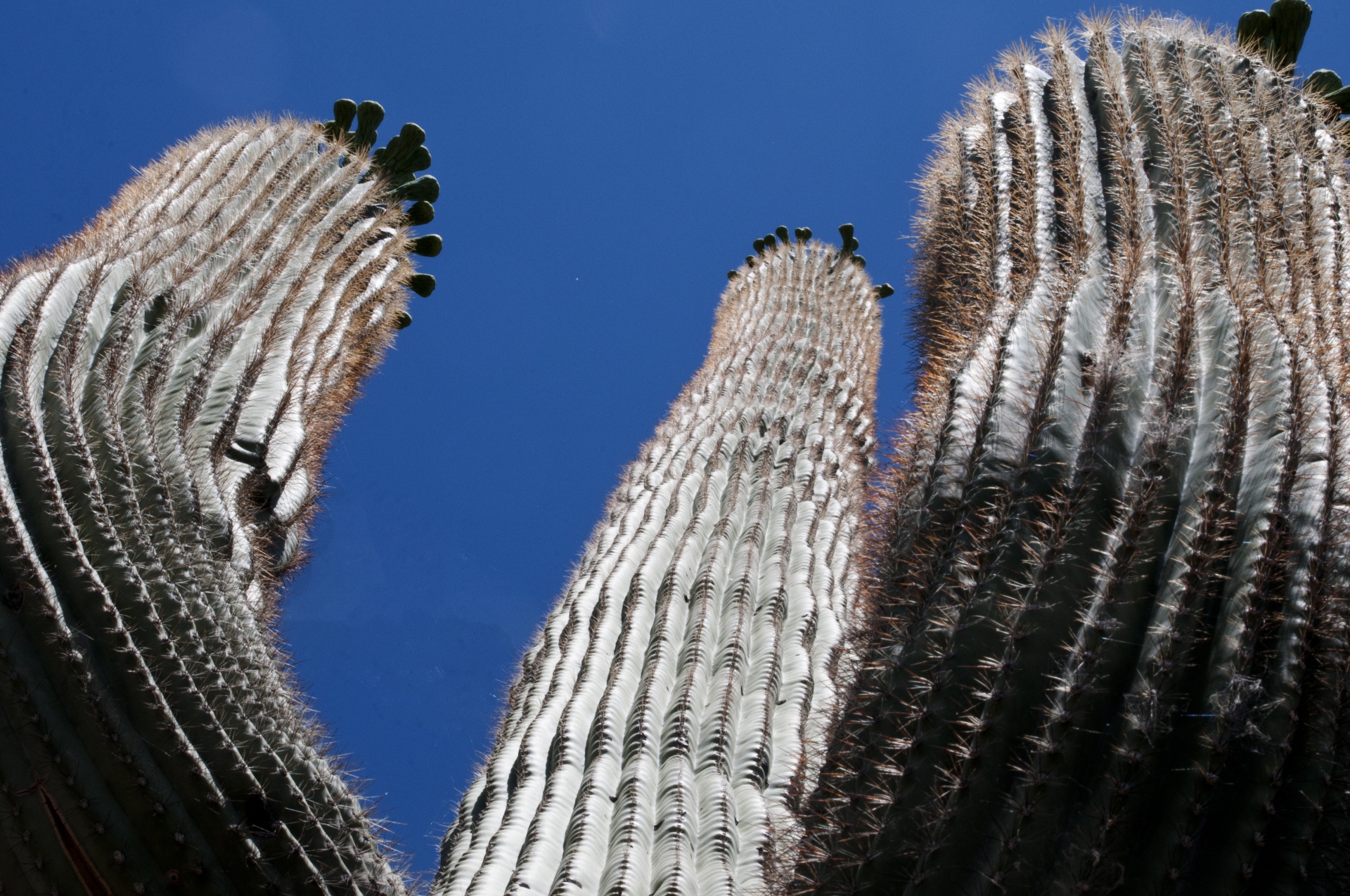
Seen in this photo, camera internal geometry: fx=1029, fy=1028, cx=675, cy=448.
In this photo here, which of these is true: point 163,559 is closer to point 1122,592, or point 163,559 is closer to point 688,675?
point 688,675

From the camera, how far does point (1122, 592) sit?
1.54 meters

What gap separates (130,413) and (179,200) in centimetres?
131

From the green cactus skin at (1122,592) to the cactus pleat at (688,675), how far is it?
37 centimetres

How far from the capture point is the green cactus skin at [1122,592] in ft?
4.54

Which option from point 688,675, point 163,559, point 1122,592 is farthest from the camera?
point 688,675

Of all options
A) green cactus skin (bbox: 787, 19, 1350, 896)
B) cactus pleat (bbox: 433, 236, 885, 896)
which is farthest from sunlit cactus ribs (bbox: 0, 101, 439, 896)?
green cactus skin (bbox: 787, 19, 1350, 896)

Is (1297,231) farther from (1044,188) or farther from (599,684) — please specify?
(599,684)

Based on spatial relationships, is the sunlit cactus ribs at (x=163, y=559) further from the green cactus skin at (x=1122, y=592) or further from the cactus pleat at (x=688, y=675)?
the green cactus skin at (x=1122, y=592)

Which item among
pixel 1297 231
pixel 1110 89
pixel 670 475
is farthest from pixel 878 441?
pixel 1297 231

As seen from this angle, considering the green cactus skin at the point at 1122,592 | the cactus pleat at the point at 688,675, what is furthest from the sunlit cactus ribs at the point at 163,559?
the green cactus skin at the point at 1122,592

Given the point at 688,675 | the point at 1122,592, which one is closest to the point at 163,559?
the point at 688,675

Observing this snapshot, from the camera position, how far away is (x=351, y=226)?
4.18 m

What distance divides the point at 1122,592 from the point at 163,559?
2.05m

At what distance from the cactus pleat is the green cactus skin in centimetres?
37
